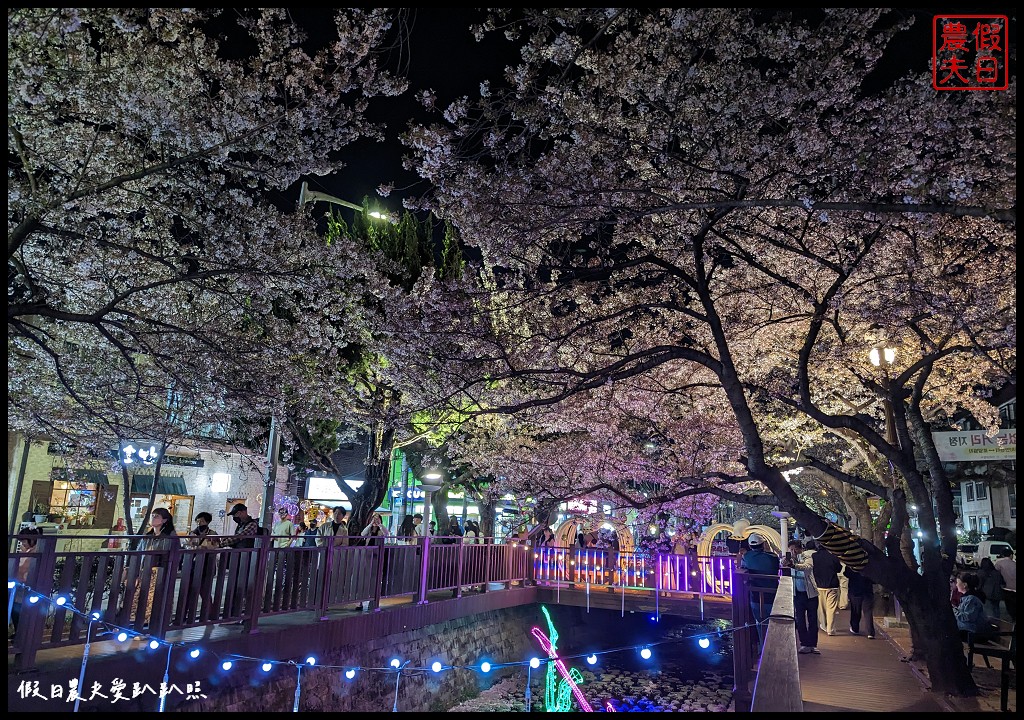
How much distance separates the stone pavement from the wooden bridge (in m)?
0.26

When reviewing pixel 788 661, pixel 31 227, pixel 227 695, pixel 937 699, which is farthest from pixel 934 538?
pixel 31 227

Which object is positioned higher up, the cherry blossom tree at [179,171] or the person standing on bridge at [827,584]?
the cherry blossom tree at [179,171]

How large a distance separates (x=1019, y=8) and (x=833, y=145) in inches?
113

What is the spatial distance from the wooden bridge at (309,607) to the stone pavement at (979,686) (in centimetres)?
26

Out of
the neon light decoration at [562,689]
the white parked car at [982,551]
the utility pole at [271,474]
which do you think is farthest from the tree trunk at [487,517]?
the white parked car at [982,551]

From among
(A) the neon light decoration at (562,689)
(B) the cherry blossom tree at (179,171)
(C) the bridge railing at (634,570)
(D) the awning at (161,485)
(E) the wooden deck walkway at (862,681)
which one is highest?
(B) the cherry blossom tree at (179,171)

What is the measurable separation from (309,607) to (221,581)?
2026 millimetres

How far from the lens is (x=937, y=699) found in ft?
29.1

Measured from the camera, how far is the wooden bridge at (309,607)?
22.7ft

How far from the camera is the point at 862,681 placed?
1002 cm

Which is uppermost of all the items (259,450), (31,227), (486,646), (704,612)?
(31,227)

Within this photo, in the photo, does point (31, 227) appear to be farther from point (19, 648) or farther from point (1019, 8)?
point (1019, 8)

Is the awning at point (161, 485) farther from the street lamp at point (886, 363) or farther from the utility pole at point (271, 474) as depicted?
the street lamp at point (886, 363)

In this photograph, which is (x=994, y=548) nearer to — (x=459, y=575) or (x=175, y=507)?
(x=459, y=575)
